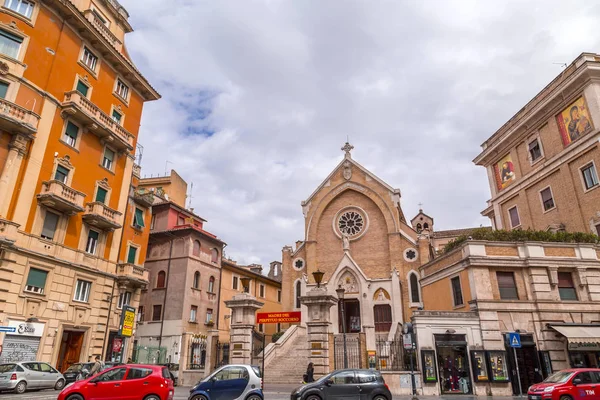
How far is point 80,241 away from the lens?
74.6 ft

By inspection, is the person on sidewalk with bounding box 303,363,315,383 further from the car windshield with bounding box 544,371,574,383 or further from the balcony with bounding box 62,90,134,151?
the balcony with bounding box 62,90,134,151

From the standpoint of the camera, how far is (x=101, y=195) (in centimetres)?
2484

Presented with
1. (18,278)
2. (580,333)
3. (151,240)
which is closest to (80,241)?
(18,278)

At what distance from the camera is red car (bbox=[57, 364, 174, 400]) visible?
37.2 feet

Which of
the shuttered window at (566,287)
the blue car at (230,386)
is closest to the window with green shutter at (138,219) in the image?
the blue car at (230,386)

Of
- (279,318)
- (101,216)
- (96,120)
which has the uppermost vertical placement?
(96,120)

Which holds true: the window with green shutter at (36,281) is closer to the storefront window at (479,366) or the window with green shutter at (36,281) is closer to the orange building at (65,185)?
the orange building at (65,185)

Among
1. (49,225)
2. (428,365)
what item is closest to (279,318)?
(428,365)

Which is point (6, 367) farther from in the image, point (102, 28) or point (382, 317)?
point (382, 317)

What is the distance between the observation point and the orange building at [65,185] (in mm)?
19250

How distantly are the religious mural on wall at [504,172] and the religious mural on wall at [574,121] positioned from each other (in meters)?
5.50

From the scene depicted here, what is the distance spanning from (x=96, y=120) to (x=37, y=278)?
955cm

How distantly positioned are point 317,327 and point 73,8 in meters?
22.2

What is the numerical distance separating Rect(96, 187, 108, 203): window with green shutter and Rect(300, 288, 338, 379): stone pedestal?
15009mm
